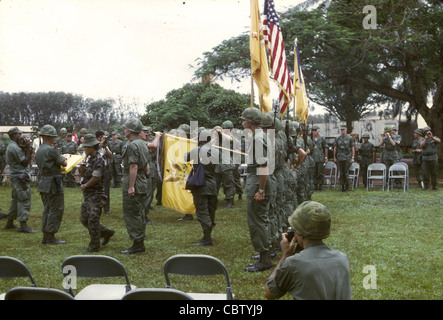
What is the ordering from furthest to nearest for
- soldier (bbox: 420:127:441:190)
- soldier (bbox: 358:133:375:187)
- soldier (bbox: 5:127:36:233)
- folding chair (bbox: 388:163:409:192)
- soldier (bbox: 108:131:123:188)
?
soldier (bbox: 358:133:375:187)
soldier (bbox: 108:131:123:188)
folding chair (bbox: 388:163:409:192)
soldier (bbox: 420:127:441:190)
soldier (bbox: 5:127:36:233)

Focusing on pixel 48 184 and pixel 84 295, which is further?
pixel 48 184

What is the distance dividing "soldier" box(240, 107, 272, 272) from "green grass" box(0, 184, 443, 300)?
0.30m

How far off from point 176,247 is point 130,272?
1.67m

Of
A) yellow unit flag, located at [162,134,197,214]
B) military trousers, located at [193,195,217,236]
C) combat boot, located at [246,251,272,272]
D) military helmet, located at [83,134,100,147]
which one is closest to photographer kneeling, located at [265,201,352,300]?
combat boot, located at [246,251,272,272]

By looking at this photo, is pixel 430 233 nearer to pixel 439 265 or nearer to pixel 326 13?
pixel 439 265

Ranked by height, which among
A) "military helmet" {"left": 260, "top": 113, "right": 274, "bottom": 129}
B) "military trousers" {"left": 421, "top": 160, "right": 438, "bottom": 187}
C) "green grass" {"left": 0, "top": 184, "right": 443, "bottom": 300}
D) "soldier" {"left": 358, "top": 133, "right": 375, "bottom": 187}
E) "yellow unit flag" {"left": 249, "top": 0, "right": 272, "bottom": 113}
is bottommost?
"green grass" {"left": 0, "top": 184, "right": 443, "bottom": 300}

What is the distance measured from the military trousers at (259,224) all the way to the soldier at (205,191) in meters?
1.78

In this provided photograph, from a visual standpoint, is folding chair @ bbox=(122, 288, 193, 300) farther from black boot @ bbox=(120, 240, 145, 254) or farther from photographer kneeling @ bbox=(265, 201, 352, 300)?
black boot @ bbox=(120, 240, 145, 254)

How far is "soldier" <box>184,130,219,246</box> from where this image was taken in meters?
7.86

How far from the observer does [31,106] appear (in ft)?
119

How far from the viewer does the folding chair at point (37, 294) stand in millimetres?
2664

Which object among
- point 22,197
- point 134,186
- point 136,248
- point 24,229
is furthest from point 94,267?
point 24,229

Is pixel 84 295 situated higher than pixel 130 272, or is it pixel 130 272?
pixel 84 295
